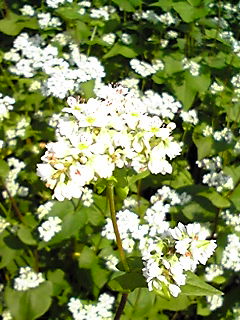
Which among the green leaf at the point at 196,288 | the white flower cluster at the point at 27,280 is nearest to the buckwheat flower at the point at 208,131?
the white flower cluster at the point at 27,280

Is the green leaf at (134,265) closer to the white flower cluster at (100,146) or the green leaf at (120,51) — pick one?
the white flower cluster at (100,146)

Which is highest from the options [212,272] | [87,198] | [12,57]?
[12,57]

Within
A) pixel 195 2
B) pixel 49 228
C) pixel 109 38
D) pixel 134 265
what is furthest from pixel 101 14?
pixel 134 265

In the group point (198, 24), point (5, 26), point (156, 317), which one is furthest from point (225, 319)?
point (5, 26)

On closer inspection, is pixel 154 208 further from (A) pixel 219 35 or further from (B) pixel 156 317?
(A) pixel 219 35

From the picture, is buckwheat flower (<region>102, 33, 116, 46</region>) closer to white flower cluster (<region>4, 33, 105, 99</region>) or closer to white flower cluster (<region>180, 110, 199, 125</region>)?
white flower cluster (<region>4, 33, 105, 99</region>)

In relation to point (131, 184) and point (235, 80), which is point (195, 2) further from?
point (131, 184)
